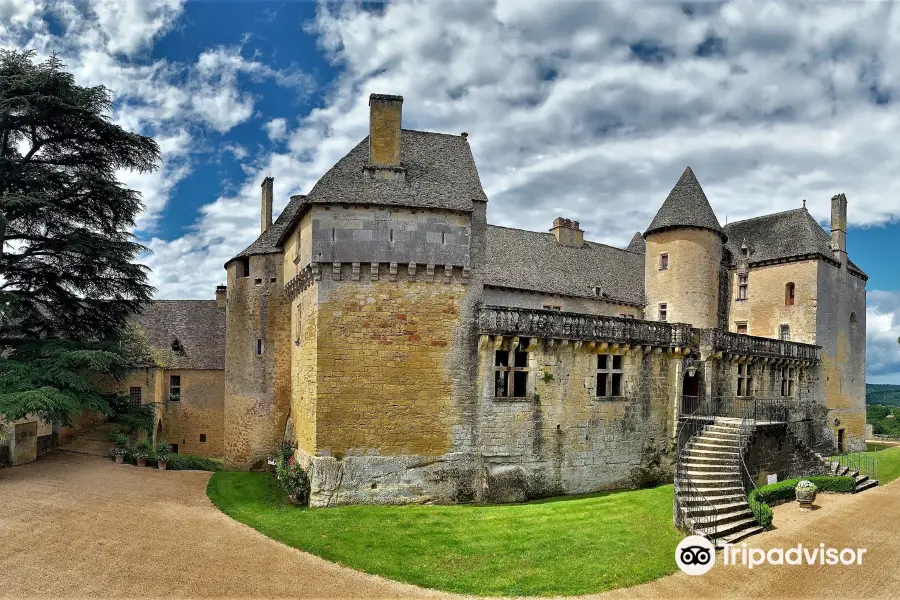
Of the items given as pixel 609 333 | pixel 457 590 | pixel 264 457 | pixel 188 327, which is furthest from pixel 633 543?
pixel 188 327

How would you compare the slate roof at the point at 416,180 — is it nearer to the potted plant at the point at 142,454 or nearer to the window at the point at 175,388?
the potted plant at the point at 142,454

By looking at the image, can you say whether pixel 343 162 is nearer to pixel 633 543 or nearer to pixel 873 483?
pixel 633 543

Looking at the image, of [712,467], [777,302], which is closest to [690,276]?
[777,302]

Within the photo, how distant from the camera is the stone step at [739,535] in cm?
1464

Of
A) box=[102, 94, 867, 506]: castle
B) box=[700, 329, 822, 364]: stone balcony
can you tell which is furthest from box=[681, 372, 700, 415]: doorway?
box=[700, 329, 822, 364]: stone balcony

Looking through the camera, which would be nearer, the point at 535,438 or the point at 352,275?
the point at 352,275

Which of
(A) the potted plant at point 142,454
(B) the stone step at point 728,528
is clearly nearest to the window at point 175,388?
(A) the potted plant at point 142,454

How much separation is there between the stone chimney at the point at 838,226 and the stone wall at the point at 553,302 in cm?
1055

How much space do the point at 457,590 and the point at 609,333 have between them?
1148 cm

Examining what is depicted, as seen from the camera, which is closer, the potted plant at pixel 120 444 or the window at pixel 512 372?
the window at pixel 512 372

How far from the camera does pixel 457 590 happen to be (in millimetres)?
11906

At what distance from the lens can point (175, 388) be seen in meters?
31.1

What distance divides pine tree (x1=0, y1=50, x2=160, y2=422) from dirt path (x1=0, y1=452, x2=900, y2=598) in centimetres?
445

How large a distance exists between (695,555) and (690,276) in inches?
676
